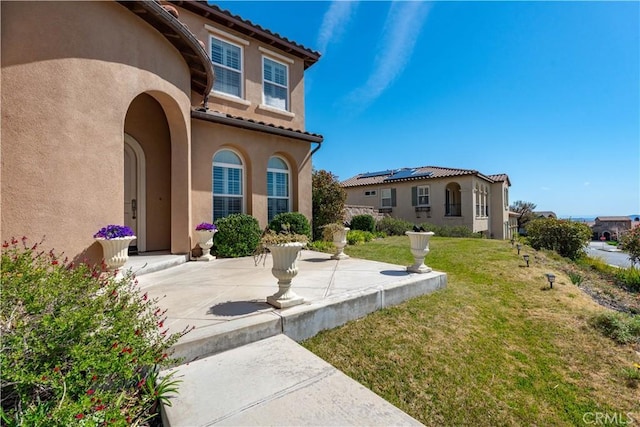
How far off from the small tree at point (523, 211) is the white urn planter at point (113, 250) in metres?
44.8

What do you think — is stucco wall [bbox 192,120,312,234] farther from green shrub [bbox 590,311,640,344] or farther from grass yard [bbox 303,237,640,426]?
green shrub [bbox 590,311,640,344]

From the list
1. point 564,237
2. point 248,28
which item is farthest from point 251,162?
point 564,237

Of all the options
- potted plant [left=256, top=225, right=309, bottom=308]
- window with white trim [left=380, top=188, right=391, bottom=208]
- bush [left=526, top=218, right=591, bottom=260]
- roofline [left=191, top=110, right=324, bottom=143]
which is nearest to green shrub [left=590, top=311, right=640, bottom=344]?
potted plant [left=256, top=225, right=309, bottom=308]

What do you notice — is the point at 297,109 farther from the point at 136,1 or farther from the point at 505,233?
the point at 505,233

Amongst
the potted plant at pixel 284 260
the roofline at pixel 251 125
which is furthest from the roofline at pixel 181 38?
the potted plant at pixel 284 260

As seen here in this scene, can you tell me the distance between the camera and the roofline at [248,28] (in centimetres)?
889

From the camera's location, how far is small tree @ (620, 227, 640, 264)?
1141cm

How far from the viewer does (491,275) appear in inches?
301

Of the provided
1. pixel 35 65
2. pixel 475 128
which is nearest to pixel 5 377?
pixel 35 65

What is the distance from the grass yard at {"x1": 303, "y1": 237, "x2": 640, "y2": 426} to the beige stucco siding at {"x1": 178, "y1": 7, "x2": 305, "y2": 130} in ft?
29.5

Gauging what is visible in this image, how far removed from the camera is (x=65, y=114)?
163 inches

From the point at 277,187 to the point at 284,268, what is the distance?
276 inches

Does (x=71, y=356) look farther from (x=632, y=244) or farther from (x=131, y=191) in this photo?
(x=632, y=244)

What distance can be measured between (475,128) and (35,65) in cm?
2362
